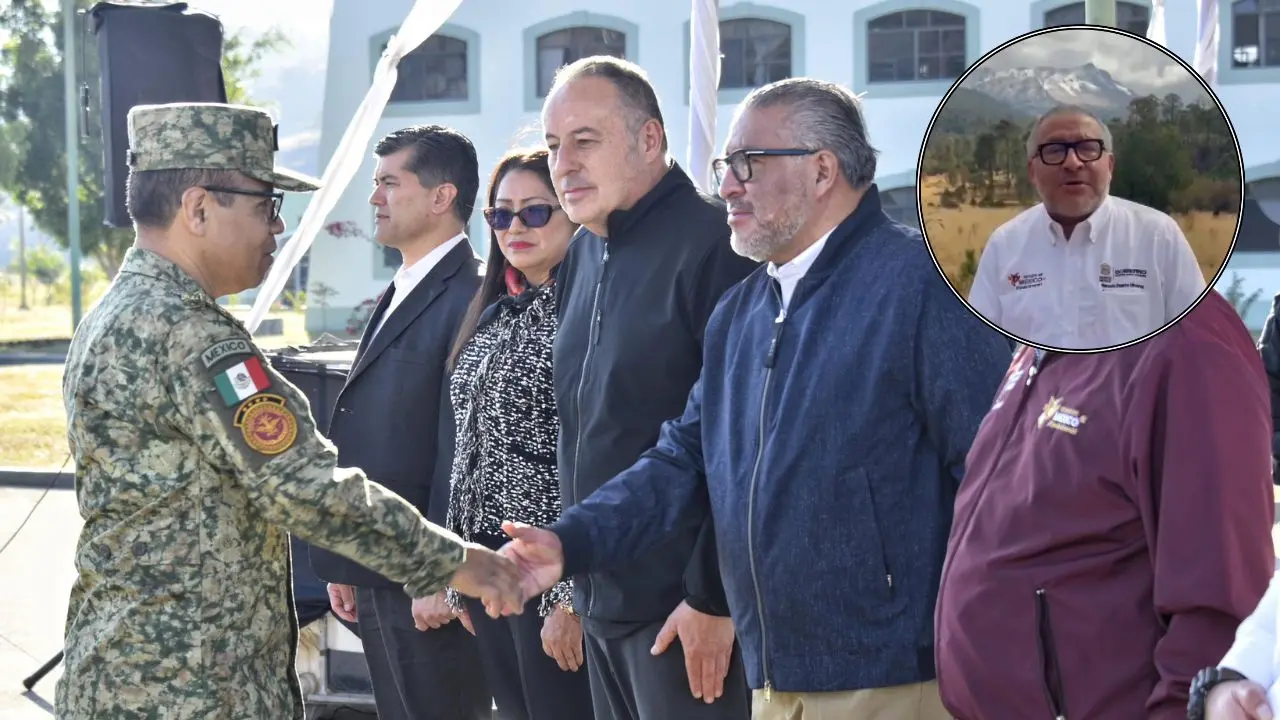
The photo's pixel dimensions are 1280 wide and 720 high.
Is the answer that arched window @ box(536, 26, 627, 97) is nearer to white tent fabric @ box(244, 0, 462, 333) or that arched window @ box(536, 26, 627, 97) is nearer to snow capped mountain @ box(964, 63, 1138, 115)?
white tent fabric @ box(244, 0, 462, 333)

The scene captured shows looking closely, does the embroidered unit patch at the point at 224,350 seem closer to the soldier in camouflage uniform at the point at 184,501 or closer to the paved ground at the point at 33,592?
the soldier in camouflage uniform at the point at 184,501

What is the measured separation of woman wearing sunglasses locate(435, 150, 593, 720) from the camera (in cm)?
380

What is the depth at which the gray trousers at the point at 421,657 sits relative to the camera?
4.23m

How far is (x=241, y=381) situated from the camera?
2.71 m

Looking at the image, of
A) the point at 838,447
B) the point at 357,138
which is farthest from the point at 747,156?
the point at 357,138

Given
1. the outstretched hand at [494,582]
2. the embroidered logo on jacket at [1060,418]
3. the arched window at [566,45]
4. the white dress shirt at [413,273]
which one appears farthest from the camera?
the arched window at [566,45]

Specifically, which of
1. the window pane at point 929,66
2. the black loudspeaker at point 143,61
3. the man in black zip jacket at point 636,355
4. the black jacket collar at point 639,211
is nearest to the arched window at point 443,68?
the window pane at point 929,66

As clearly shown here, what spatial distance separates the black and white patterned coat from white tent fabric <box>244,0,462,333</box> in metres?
2.03

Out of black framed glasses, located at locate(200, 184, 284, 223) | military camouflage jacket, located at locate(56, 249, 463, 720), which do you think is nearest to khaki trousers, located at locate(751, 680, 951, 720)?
military camouflage jacket, located at locate(56, 249, 463, 720)

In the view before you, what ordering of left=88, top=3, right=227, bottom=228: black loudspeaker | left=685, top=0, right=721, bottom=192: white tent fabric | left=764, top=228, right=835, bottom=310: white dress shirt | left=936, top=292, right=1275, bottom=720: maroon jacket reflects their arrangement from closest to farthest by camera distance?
1. left=936, top=292, right=1275, bottom=720: maroon jacket
2. left=764, top=228, right=835, bottom=310: white dress shirt
3. left=685, top=0, right=721, bottom=192: white tent fabric
4. left=88, top=3, right=227, bottom=228: black loudspeaker

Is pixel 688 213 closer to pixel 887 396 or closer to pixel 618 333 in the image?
pixel 618 333

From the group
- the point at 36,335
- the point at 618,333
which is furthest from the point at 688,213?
the point at 36,335

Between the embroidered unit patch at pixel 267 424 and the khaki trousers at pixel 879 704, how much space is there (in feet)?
A: 3.51

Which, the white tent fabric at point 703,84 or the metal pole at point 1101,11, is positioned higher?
the white tent fabric at point 703,84
